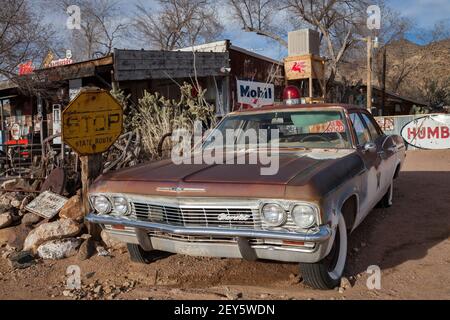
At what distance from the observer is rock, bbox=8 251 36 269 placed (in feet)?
14.0

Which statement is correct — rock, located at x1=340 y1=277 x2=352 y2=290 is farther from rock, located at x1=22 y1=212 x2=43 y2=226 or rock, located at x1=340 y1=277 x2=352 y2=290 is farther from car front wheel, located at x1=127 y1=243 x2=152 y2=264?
rock, located at x1=22 y1=212 x2=43 y2=226

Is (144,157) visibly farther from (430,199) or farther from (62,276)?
(430,199)

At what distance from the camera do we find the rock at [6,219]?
5.31 metres

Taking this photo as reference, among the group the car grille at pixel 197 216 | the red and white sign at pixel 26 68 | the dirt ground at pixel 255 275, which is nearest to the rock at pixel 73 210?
the dirt ground at pixel 255 275

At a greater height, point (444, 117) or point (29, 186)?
point (444, 117)

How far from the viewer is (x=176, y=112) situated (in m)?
8.06

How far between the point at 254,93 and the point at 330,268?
494 inches

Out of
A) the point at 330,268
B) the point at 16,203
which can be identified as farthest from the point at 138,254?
the point at 16,203

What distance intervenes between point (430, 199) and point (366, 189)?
2.77 m

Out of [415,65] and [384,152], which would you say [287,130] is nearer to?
[384,152]

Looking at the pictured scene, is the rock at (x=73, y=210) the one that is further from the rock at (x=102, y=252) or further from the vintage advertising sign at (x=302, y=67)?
the vintage advertising sign at (x=302, y=67)
